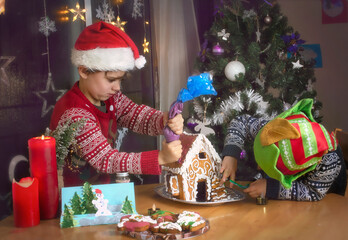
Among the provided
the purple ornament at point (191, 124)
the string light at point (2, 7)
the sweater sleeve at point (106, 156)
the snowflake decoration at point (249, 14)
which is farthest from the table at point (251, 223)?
the snowflake decoration at point (249, 14)

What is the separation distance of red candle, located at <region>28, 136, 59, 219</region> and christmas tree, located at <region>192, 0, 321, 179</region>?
1293 mm

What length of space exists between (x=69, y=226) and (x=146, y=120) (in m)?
0.73

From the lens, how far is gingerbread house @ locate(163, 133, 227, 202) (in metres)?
1.50

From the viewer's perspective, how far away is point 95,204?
1.34 m

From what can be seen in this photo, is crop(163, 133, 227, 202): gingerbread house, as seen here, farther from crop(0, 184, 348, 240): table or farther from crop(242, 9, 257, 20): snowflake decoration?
crop(242, 9, 257, 20): snowflake decoration

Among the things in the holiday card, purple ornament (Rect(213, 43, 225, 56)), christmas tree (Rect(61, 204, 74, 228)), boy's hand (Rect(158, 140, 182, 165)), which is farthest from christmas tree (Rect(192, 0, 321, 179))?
christmas tree (Rect(61, 204, 74, 228))

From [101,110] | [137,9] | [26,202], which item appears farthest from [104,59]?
[137,9]

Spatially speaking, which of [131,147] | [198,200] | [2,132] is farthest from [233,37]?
[2,132]

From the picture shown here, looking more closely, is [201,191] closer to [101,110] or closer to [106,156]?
[106,156]

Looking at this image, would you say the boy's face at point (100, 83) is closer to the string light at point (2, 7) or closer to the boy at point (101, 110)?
the boy at point (101, 110)

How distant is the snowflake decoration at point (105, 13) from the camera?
217 cm

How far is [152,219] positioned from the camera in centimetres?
127

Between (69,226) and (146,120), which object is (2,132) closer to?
(69,226)

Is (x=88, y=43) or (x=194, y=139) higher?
(x=88, y=43)
